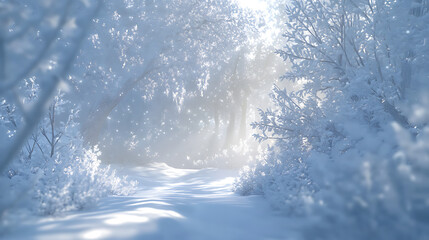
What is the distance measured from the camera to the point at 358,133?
2.77m

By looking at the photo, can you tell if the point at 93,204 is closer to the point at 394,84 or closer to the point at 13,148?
the point at 13,148

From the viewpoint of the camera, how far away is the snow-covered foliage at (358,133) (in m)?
2.24

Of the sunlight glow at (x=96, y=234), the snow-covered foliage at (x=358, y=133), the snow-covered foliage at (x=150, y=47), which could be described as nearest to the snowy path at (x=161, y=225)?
the sunlight glow at (x=96, y=234)

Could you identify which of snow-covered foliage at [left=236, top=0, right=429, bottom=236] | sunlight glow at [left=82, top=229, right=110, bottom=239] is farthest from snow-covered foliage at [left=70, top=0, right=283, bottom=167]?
sunlight glow at [left=82, top=229, right=110, bottom=239]

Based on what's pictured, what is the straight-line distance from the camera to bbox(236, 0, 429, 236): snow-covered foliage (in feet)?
7.34

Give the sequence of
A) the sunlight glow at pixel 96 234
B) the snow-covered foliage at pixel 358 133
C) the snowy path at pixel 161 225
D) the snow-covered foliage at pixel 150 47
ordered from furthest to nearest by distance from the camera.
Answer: the snow-covered foliage at pixel 150 47, the snowy path at pixel 161 225, the sunlight glow at pixel 96 234, the snow-covered foliage at pixel 358 133

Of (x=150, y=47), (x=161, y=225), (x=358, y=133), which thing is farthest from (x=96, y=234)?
(x=150, y=47)

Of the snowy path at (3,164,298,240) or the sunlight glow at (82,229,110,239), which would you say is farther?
the snowy path at (3,164,298,240)

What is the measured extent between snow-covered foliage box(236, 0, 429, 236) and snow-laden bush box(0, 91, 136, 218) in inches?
109

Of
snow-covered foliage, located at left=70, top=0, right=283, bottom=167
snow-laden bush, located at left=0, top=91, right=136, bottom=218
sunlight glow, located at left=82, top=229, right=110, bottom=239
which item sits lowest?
sunlight glow, located at left=82, top=229, right=110, bottom=239

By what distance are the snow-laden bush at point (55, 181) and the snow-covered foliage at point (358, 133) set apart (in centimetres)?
277

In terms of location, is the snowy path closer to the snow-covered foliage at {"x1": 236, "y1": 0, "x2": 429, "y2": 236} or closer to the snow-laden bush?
the snow-laden bush

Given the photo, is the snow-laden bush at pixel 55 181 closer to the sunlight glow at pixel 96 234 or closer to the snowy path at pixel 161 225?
the snowy path at pixel 161 225

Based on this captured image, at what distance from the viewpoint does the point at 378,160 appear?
7.93 feet
